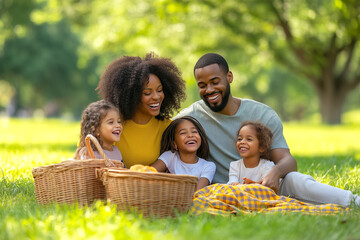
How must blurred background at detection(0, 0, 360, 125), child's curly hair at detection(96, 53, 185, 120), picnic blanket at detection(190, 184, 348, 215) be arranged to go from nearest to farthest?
picnic blanket at detection(190, 184, 348, 215) → child's curly hair at detection(96, 53, 185, 120) → blurred background at detection(0, 0, 360, 125)

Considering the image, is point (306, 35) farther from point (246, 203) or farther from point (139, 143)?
point (246, 203)

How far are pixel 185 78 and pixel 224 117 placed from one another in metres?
14.5

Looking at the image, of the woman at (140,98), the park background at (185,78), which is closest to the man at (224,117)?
the woman at (140,98)

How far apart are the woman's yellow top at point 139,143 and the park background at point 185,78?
995 mm

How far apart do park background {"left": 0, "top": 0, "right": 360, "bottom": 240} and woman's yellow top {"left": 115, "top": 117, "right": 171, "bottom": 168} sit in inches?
39.2

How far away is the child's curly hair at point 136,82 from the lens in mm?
4898

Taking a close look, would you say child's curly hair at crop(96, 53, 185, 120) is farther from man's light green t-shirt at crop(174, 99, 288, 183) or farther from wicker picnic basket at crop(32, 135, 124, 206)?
wicker picnic basket at crop(32, 135, 124, 206)

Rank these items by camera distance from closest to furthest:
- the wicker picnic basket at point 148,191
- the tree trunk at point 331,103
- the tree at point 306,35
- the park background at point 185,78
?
the park background at point 185,78
the wicker picnic basket at point 148,191
the tree at point 306,35
the tree trunk at point 331,103

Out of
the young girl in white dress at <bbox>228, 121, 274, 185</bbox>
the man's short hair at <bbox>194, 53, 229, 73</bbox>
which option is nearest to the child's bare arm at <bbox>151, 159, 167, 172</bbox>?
the young girl in white dress at <bbox>228, 121, 274, 185</bbox>

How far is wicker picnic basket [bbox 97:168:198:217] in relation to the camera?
3568 mm

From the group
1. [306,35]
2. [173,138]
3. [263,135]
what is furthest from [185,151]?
[306,35]

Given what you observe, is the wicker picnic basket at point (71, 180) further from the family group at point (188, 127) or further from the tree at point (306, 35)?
the tree at point (306, 35)

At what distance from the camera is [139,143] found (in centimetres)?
497

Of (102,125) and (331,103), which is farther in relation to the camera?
(331,103)
